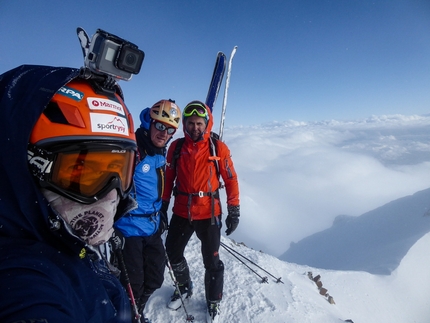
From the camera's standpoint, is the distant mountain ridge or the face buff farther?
the distant mountain ridge

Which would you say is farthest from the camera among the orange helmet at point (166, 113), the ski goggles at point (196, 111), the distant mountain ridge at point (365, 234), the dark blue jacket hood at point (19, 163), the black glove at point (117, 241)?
the distant mountain ridge at point (365, 234)

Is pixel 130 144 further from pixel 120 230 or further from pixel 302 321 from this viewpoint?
pixel 302 321

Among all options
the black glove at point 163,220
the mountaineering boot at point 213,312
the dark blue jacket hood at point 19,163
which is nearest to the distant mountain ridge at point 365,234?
the mountaineering boot at point 213,312

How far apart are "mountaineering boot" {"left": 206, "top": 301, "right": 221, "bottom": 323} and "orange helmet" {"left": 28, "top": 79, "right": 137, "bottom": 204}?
3611 millimetres

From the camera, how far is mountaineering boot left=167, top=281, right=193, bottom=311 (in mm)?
4117

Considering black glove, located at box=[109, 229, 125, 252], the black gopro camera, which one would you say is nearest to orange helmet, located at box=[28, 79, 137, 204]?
the black gopro camera

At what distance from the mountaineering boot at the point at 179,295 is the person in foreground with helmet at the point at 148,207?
0.92 metres

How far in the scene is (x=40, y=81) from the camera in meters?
1.03

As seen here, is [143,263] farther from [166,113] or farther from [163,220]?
[166,113]

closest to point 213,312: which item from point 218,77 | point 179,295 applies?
point 179,295

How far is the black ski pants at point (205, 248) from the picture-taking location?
155 inches

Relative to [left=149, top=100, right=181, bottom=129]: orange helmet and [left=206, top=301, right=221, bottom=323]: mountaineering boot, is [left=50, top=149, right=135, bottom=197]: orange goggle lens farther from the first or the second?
[left=206, top=301, right=221, bottom=323]: mountaineering boot

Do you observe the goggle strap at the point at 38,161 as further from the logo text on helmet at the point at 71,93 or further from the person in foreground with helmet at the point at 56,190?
the logo text on helmet at the point at 71,93

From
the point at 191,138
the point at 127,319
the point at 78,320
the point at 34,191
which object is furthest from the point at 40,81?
the point at 191,138
